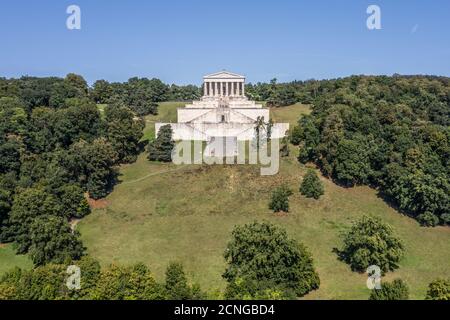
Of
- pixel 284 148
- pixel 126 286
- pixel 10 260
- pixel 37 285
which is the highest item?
pixel 284 148

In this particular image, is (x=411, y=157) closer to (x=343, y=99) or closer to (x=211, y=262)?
(x=343, y=99)

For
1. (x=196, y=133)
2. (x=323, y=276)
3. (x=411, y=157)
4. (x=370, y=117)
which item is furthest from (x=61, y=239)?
(x=370, y=117)

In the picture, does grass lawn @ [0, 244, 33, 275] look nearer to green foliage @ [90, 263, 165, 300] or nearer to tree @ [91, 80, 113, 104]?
green foliage @ [90, 263, 165, 300]

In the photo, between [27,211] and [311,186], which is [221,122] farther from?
[27,211]

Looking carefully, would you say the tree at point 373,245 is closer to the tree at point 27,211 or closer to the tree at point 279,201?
the tree at point 279,201

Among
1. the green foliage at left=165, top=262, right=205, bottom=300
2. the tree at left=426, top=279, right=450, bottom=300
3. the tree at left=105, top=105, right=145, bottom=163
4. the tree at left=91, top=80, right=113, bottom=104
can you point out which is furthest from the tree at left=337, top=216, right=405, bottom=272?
the tree at left=91, top=80, right=113, bottom=104

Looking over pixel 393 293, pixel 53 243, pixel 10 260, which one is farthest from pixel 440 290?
pixel 10 260
